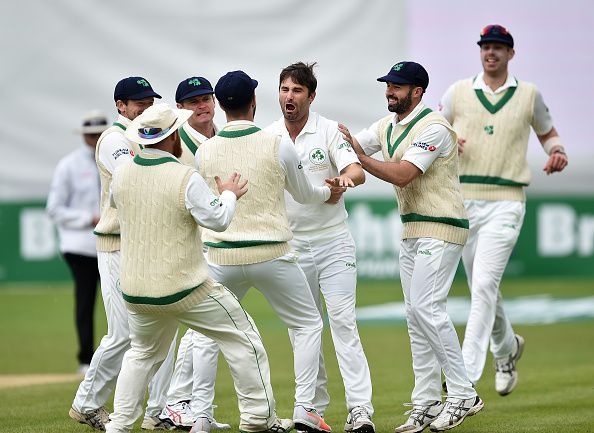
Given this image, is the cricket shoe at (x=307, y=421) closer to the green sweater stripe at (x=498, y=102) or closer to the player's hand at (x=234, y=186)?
the player's hand at (x=234, y=186)

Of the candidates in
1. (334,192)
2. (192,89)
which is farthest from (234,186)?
(192,89)

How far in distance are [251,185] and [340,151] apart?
2.93ft

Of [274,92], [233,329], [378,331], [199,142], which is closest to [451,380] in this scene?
[233,329]

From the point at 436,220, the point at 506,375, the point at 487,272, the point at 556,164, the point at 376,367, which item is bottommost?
the point at 376,367

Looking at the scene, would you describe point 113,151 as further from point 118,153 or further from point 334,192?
point 334,192

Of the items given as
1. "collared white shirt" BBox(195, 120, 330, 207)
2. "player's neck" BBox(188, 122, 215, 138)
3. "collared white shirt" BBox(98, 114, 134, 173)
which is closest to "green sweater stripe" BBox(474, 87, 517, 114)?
"player's neck" BBox(188, 122, 215, 138)

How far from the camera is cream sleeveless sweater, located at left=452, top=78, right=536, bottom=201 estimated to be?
9547mm

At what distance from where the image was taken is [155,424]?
27.0 feet

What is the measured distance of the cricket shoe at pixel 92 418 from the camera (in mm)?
7977

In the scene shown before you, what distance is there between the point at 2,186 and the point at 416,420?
490 inches

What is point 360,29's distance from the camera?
19078mm

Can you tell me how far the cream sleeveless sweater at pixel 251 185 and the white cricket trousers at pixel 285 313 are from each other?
9 centimetres

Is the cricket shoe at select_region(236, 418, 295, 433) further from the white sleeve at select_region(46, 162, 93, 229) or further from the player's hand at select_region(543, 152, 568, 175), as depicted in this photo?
the white sleeve at select_region(46, 162, 93, 229)

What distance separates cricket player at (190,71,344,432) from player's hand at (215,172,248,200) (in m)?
0.29
